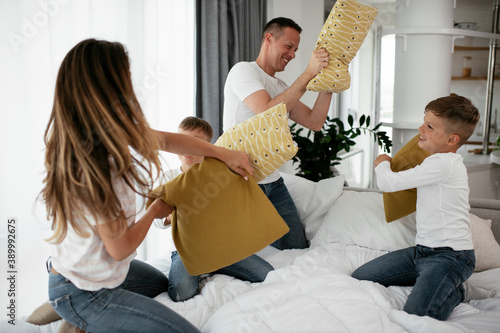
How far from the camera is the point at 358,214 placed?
219cm

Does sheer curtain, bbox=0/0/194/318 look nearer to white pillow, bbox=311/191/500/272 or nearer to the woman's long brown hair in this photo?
the woman's long brown hair

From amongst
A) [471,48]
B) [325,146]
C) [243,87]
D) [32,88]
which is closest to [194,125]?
[243,87]

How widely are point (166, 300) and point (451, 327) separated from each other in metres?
1.00

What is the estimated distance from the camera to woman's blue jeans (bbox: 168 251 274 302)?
65.7 inches

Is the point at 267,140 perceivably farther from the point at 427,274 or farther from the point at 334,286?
the point at 427,274

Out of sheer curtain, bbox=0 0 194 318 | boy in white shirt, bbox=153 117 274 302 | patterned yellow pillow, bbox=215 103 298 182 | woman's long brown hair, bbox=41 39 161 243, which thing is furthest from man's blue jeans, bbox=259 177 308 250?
woman's long brown hair, bbox=41 39 161 243

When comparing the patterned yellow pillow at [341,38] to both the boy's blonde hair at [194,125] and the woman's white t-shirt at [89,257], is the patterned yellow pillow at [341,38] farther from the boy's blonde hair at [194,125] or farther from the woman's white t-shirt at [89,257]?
the woman's white t-shirt at [89,257]

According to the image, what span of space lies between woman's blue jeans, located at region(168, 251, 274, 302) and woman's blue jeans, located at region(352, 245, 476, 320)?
41 centimetres

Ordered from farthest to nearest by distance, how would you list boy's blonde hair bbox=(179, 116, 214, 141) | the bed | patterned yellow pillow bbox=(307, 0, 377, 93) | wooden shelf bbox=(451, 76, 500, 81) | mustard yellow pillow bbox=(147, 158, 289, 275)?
wooden shelf bbox=(451, 76, 500, 81) → boy's blonde hair bbox=(179, 116, 214, 141) → patterned yellow pillow bbox=(307, 0, 377, 93) → mustard yellow pillow bbox=(147, 158, 289, 275) → the bed

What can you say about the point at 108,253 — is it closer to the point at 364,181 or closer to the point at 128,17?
the point at 128,17

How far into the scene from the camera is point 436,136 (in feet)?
5.68

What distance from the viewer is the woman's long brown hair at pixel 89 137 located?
108 centimetres

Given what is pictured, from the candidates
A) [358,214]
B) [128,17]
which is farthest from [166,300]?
[128,17]

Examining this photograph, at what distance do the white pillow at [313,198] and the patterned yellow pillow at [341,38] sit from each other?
2.08 ft
